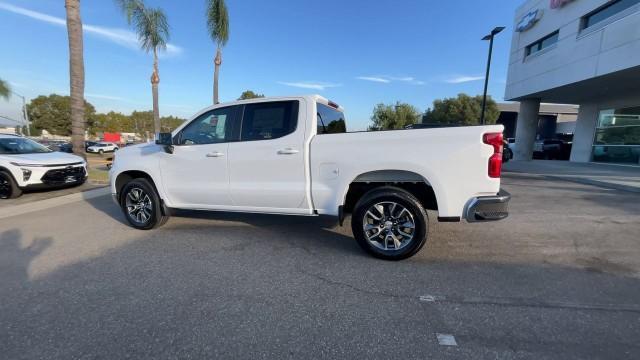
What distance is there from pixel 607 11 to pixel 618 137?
7.37 metres

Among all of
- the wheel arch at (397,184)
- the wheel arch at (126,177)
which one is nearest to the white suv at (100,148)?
the wheel arch at (126,177)

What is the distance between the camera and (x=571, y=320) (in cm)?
253

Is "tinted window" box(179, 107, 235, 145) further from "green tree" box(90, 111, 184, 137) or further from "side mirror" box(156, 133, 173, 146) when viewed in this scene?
"green tree" box(90, 111, 184, 137)

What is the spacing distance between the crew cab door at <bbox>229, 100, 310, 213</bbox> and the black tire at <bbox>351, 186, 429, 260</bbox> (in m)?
0.83

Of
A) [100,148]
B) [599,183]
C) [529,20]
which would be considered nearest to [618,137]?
[529,20]

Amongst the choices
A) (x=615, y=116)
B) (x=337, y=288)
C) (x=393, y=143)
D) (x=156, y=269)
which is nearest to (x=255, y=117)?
(x=393, y=143)

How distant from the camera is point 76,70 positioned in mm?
9797

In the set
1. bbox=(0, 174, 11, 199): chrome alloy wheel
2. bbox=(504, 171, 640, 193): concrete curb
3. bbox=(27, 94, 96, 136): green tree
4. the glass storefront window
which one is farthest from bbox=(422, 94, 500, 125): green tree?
bbox=(27, 94, 96, 136): green tree

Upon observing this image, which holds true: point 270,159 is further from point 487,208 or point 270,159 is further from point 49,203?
point 49,203

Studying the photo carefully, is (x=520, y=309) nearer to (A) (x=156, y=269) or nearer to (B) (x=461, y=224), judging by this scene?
(B) (x=461, y=224)

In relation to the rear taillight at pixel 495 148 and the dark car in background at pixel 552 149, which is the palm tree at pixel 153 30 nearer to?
the rear taillight at pixel 495 148

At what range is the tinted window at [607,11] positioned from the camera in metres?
13.0

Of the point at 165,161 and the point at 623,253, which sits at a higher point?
the point at 165,161

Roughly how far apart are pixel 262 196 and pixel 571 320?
3511 millimetres
